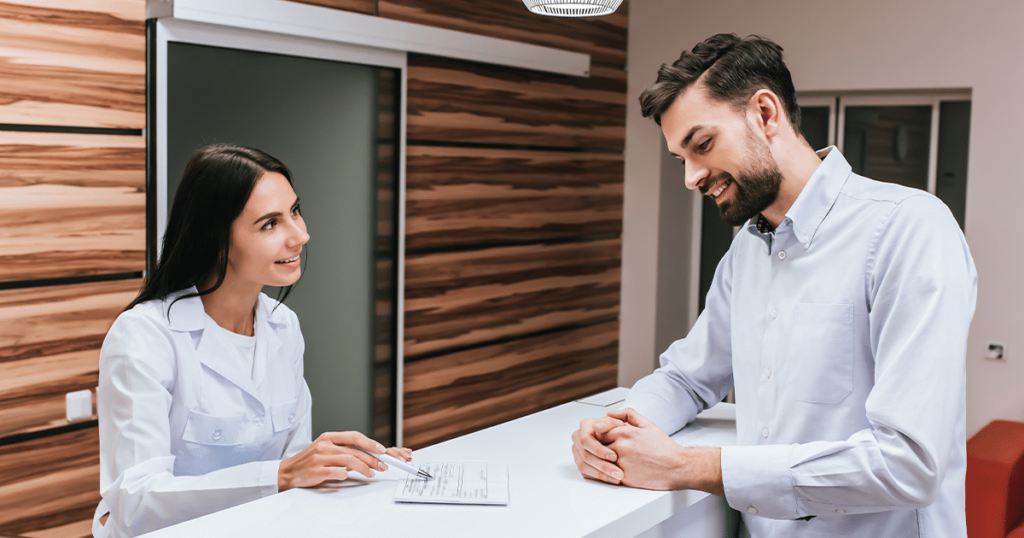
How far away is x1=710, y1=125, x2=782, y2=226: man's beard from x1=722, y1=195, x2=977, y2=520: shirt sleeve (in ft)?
0.77

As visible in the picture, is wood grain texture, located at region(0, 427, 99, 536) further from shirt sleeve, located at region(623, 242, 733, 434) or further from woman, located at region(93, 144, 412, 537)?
shirt sleeve, located at region(623, 242, 733, 434)

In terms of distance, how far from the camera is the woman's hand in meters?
1.47

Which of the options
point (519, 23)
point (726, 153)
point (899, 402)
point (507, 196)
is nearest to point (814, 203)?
point (726, 153)

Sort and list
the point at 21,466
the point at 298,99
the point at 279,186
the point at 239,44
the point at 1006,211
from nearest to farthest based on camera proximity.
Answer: the point at 279,186, the point at 21,466, the point at 239,44, the point at 298,99, the point at 1006,211

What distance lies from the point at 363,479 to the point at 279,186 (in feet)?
2.65

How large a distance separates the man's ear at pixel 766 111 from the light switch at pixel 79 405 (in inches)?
91.3

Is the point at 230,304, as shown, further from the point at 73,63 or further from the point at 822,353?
the point at 822,353

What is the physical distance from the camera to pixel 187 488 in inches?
61.8

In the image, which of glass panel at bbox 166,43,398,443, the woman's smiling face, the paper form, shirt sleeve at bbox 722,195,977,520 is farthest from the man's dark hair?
glass panel at bbox 166,43,398,443

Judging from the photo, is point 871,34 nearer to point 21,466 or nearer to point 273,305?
point 273,305

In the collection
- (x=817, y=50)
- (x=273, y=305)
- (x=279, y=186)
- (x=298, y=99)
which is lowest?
(x=273, y=305)

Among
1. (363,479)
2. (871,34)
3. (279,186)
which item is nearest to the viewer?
(363,479)

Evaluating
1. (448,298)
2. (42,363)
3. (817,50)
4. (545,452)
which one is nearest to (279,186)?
(545,452)

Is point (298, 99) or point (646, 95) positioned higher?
point (298, 99)
